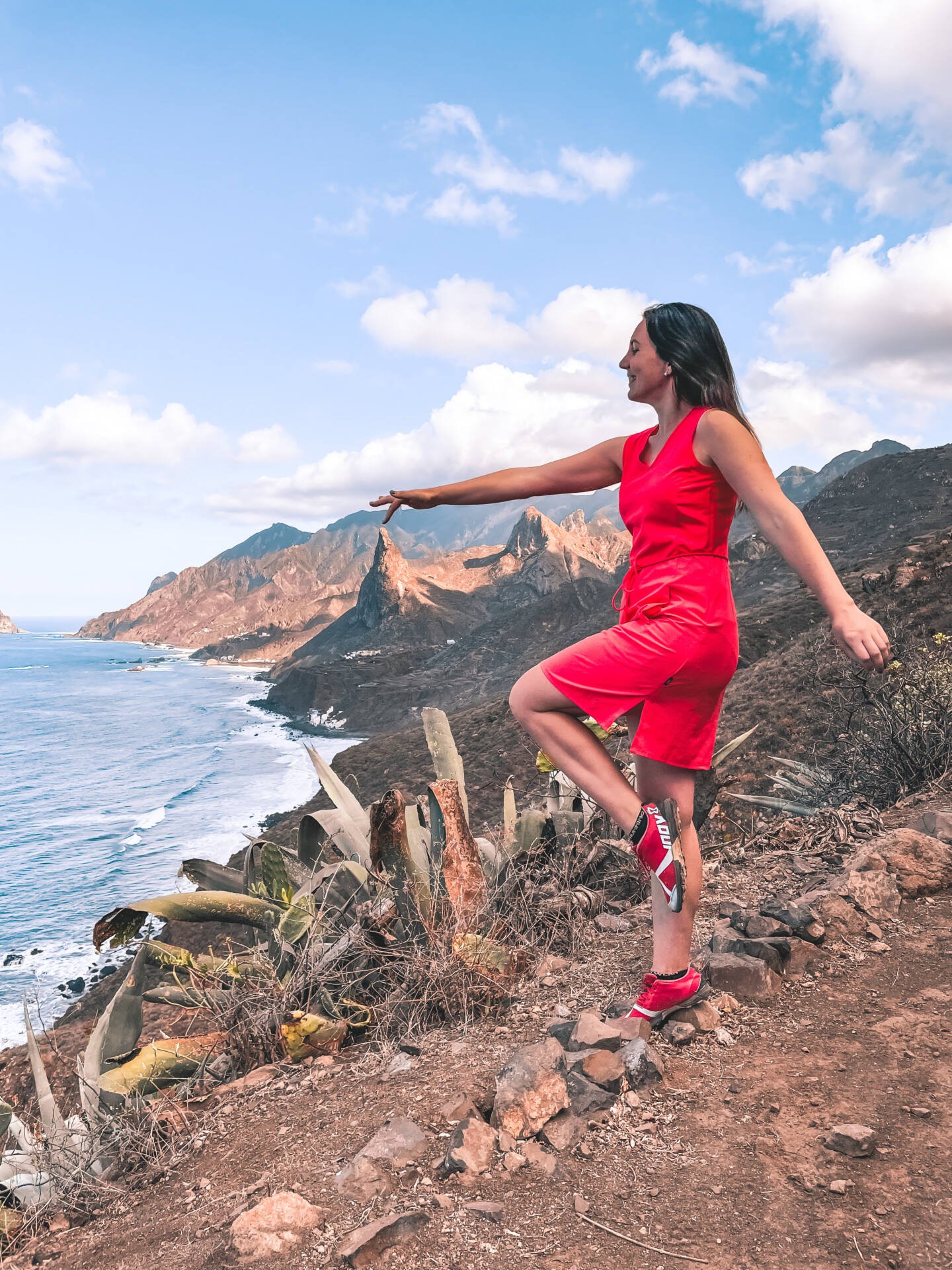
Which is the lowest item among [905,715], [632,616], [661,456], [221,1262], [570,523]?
[221,1262]

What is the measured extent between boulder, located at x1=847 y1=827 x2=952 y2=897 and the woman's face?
6.00 feet

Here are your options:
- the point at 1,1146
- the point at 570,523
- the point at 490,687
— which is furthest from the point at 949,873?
the point at 570,523

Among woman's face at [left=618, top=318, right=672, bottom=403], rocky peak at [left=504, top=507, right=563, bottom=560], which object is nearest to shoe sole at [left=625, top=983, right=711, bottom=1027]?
woman's face at [left=618, top=318, right=672, bottom=403]

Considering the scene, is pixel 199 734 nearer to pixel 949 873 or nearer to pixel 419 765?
pixel 419 765

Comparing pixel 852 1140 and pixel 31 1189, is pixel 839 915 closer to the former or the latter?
pixel 852 1140

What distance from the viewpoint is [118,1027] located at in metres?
2.84

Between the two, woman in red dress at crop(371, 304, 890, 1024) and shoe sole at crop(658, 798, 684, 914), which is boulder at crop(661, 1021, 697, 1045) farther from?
shoe sole at crop(658, 798, 684, 914)

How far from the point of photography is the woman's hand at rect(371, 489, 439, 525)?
2436 mm

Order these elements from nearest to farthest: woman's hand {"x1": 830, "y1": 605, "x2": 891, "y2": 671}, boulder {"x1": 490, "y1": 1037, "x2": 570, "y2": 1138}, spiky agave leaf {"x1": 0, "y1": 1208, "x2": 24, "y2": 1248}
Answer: woman's hand {"x1": 830, "y1": 605, "x2": 891, "y2": 671} → boulder {"x1": 490, "y1": 1037, "x2": 570, "y2": 1138} → spiky agave leaf {"x1": 0, "y1": 1208, "x2": 24, "y2": 1248}

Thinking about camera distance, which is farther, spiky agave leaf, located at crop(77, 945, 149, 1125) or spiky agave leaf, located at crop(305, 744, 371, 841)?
spiky agave leaf, located at crop(305, 744, 371, 841)

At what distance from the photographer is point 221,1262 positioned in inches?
60.9

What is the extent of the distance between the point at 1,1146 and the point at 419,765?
2332 centimetres

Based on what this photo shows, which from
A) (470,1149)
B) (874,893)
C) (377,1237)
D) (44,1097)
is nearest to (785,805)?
(874,893)

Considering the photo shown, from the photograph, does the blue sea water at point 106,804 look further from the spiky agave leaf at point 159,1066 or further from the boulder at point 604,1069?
the boulder at point 604,1069
